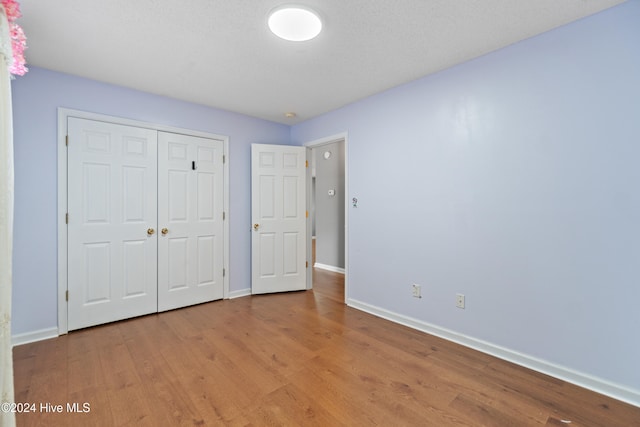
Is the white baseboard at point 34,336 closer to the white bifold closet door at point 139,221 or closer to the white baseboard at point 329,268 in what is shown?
the white bifold closet door at point 139,221

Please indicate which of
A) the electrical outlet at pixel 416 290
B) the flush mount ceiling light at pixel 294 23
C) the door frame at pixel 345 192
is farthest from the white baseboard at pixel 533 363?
the flush mount ceiling light at pixel 294 23

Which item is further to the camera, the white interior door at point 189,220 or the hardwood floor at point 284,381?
the white interior door at point 189,220

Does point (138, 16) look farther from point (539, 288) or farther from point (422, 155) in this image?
point (539, 288)

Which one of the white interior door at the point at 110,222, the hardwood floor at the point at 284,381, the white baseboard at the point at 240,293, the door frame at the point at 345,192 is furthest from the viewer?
the white baseboard at the point at 240,293

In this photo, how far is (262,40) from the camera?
2129 millimetres

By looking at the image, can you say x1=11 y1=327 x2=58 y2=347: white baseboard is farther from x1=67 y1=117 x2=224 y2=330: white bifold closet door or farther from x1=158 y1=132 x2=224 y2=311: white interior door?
x1=158 y1=132 x2=224 y2=311: white interior door

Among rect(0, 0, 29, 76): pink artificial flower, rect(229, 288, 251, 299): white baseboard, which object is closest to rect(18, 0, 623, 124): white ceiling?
rect(0, 0, 29, 76): pink artificial flower

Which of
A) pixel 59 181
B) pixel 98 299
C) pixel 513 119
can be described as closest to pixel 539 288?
pixel 513 119

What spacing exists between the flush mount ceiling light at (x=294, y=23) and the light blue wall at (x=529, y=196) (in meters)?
1.32

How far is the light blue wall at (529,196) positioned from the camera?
1.79 meters

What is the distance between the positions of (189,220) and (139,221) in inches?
20.5

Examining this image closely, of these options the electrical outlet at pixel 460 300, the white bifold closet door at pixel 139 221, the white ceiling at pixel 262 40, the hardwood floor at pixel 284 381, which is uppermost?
the white ceiling at pixel 262 40

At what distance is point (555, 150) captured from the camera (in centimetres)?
201

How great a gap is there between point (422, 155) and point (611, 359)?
2008 millimetres
